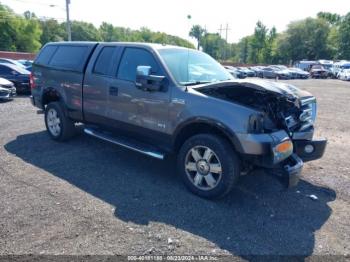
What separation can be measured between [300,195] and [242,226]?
4.28ft

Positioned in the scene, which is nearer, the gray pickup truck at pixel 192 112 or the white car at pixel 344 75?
the gray pickup truck at pixel 192 112

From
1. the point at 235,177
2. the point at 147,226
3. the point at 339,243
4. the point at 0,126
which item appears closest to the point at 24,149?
the point at 0,126

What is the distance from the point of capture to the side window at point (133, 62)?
4773 mm

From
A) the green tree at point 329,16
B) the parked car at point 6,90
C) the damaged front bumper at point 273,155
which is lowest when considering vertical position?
the parked car at point 6,90

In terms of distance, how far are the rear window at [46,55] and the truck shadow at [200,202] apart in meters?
1.98

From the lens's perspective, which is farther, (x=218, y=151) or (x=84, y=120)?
(x=84, y=120)

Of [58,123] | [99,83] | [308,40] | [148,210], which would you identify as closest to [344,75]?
[58,123]

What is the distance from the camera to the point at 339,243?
3.34 m

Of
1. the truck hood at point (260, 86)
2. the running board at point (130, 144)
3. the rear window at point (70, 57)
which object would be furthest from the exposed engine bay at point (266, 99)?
the rear window at point (70, 57)

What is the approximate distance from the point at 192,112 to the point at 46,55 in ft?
13.5

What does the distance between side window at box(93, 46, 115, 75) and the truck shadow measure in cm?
150

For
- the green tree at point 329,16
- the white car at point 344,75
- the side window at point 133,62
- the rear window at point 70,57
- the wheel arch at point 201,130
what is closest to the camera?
the wheel arch at point 201,130

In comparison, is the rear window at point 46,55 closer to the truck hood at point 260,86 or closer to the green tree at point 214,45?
the truck hood at point 260,86

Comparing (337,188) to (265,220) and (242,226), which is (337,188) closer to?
(265,220)
